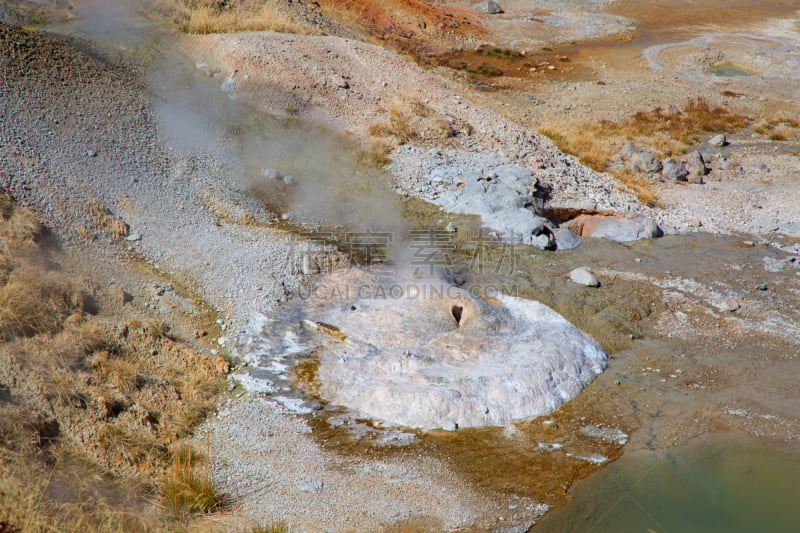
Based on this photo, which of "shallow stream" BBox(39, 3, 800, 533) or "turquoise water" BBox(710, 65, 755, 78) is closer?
"shallow stream" BBox(39, 3, 800, 533)

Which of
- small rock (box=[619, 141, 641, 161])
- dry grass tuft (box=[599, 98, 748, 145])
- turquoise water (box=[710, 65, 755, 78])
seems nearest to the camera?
small rock (box=[619, 141, 641, 161])

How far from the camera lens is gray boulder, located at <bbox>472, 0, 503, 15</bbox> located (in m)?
29.1

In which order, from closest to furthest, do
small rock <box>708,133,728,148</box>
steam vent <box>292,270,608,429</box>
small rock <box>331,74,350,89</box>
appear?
1. steam vent <box>292,270,608,429</box>
2. small rock <box>331,74,350,89</box>
3. small rock <box>708,133,728,148</box>

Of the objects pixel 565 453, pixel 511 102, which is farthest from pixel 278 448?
pixel 511 102

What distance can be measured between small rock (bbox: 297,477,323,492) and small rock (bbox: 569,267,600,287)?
6.03m

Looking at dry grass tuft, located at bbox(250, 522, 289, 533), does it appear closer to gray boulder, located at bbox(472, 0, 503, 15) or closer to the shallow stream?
the shallow stream

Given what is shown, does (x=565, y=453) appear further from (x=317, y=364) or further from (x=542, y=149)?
(x=542, y=149)

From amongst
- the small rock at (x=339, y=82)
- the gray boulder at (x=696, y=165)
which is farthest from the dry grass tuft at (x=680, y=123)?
the small rock at (x=339, y=82)

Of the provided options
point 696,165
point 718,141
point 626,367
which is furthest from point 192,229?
point 718,141

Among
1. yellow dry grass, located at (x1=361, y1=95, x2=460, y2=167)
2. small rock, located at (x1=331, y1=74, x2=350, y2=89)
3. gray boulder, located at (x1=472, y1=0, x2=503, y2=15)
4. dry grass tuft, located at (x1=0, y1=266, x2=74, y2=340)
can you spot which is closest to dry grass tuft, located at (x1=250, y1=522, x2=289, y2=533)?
dry grass tuft, located at (x1=0, y1=266, x2=74, y2=340)

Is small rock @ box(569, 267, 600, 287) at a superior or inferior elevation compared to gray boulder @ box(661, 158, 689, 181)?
inferior

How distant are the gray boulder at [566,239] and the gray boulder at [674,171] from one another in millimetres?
4762

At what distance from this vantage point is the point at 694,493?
6.66 metres

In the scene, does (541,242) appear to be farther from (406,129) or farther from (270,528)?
(270,528)
